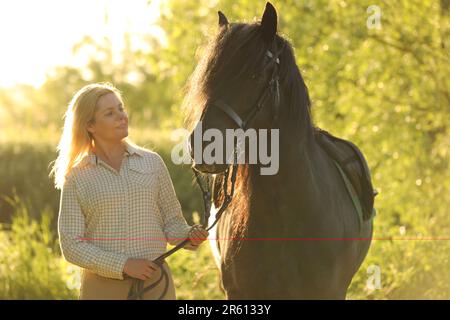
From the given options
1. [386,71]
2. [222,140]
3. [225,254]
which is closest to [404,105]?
[386,71]

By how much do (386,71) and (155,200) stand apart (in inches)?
208

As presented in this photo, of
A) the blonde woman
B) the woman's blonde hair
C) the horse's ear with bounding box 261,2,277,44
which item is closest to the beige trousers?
the blonde woman

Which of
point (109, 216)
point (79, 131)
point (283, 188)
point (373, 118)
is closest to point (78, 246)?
point (109, 216)

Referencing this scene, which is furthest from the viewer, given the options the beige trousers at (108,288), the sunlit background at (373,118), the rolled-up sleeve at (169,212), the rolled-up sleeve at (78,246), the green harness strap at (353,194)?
the sunlit background at (373,118)

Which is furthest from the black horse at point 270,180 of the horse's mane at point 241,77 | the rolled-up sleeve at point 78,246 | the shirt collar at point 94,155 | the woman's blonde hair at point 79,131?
the rolled-up sleeve at point 78,246

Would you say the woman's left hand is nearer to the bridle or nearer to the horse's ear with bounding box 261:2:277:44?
the bridle

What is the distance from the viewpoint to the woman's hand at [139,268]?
339 cm

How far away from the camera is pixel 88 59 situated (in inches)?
1268

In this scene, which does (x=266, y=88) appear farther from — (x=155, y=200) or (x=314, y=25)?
(x=314, y=25)

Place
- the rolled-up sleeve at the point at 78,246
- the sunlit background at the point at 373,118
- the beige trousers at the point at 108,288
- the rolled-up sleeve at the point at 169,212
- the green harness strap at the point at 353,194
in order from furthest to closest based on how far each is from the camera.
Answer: the sunlit background at the point at 373,118 < the green harness strap at the point at 353,194 < the rolled-up sleeve at the point at 169,212 < the beige trousers at the point at 108,288 < the rolled-up sleeve at the point at 78,246

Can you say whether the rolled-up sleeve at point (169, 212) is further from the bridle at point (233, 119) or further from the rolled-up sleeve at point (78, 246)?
the rolled-up sleeve at point (78, 246)

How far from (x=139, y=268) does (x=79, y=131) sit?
2.38ft

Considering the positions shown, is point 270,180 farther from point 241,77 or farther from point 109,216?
point 109,216

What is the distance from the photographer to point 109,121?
3.58 meters
